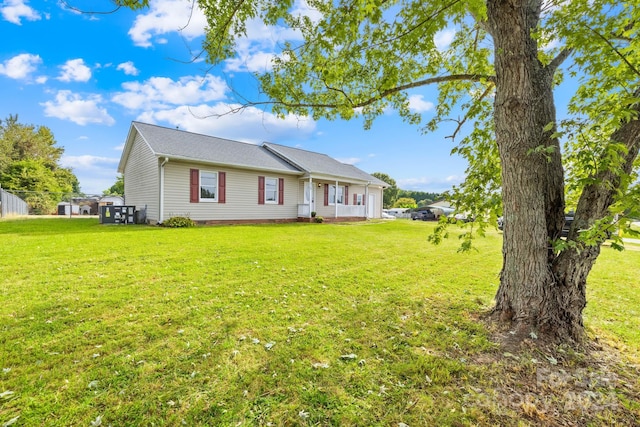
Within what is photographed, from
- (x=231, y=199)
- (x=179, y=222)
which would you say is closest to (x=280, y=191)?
(x=231, y=199)

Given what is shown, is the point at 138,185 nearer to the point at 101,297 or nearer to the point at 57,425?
the point at 101,297

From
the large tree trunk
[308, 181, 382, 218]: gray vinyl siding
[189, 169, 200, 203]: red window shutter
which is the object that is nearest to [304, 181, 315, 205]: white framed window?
[308, 181, 382, 218]: gray vinyl siding

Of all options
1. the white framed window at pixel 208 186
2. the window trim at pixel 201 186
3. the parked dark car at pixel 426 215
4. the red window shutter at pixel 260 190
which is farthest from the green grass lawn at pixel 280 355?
the parked dark car at pixel 426 215

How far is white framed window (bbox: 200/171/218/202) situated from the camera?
12.8 metres

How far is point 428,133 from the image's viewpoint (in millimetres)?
4766

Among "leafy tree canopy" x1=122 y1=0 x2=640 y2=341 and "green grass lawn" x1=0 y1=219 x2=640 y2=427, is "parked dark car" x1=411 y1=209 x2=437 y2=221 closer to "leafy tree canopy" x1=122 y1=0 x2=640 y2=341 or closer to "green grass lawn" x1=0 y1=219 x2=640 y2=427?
"green grass lawn" x1=0 y1=219 x2=640 y2=427

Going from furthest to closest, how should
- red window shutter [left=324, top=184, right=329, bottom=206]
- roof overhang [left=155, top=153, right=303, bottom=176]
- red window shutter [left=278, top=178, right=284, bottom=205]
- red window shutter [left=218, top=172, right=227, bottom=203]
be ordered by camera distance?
1. red window shutter [left=324, top=184, right=329, bottom=206]
2. red window shutter [left=278, top=178, right=284, bottom=205]
3. red window shutter [left=218, top=172, right=227, bottom=203]
4. roof overhang [left=155, top=153, right=303, bottom=176]

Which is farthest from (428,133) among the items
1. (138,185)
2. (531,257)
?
(138,185)

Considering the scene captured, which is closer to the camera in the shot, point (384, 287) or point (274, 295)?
point (274, 295)

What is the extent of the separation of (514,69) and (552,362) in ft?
9.07

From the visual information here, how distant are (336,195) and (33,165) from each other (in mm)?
29545

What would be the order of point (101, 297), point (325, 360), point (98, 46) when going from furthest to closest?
point (98, 46) < point (101, 297) < point (325, 360)

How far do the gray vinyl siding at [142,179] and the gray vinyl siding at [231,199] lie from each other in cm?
63

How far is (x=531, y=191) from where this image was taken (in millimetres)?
2701
